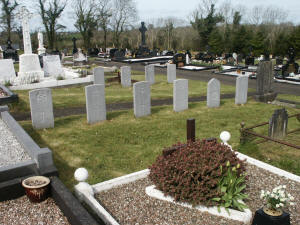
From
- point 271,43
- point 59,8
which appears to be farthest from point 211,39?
point 59,8

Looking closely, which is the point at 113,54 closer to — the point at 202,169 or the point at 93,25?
the point at 93,25

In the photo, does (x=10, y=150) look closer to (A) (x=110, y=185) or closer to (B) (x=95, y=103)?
(A) (x=110, y=185)

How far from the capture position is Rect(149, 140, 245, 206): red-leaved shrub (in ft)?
14.5

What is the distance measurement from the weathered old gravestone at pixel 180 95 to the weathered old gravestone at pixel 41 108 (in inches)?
163

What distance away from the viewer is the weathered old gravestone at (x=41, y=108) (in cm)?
812

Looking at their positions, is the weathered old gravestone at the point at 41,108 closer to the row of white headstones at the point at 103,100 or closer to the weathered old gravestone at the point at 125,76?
the row of white headstones at the point at 103,100

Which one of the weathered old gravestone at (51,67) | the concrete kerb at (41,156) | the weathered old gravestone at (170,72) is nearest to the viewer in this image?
the concrete kerb at (41,156)

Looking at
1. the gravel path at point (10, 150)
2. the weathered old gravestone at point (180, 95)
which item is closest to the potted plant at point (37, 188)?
the gravel path at point (10, 150)

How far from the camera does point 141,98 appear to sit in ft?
31.5

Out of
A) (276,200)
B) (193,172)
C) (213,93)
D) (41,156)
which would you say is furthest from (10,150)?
(213,93)

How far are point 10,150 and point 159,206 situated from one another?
369 centimetres

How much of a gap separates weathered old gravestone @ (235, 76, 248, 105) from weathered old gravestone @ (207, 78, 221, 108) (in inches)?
35.3

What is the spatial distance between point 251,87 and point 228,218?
496 inches

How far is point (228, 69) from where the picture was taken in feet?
72.3
